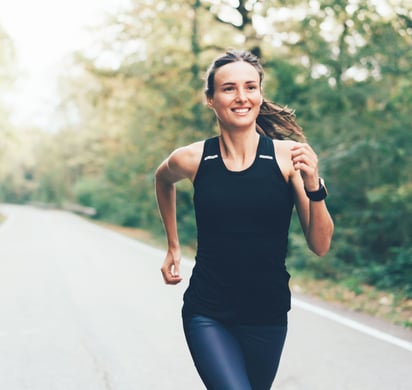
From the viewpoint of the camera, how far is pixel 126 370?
523cm

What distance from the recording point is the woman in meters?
2.43

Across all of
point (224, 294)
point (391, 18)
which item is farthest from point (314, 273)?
point (224, 294)

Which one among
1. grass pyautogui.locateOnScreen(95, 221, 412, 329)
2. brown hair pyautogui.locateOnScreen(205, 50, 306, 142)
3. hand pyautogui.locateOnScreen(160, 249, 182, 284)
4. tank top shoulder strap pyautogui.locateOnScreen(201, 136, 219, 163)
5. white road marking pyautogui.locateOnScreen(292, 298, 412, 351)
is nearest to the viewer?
tank top shoulder strap pyautogui.locateOnScreen(201, 136, 219, 163)

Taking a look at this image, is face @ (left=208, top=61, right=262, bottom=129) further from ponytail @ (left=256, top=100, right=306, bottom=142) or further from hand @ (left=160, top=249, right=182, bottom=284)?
hand @ (left=160, top=249, right=182, bottom=284)

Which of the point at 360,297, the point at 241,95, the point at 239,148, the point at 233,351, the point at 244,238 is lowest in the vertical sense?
the point at 360,297

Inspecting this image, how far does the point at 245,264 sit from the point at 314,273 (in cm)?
885

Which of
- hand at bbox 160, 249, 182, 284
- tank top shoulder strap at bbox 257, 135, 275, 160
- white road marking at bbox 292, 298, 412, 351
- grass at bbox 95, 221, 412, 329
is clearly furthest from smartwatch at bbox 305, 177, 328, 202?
grass at bbox 95, 221, 412, 329

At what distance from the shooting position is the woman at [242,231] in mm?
2434

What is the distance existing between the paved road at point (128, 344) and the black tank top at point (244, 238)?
2.46 meters

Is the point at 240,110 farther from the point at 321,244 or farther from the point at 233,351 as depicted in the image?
the point at 233,351

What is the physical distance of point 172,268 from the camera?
3.00 meters

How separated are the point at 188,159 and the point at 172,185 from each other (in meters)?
0.41

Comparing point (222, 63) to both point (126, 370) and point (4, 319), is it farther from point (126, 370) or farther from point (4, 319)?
point (4, 319)

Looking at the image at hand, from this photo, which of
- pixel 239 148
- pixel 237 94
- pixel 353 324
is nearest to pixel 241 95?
pixel 237 94
